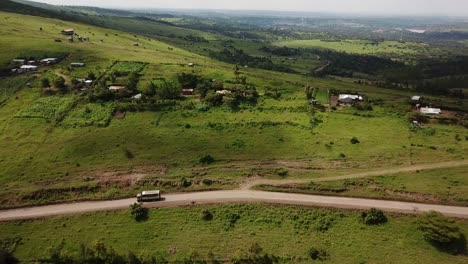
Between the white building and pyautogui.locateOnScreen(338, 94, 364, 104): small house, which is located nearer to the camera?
the white building

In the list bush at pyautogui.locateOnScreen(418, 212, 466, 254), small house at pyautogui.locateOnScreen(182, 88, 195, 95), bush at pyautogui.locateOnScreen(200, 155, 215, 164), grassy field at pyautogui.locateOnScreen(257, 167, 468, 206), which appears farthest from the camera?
small house at pyautogui.locateOnScreen(182, 88, 195, 95)

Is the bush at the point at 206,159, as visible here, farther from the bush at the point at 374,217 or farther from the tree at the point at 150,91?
the tree at the point at 150,91

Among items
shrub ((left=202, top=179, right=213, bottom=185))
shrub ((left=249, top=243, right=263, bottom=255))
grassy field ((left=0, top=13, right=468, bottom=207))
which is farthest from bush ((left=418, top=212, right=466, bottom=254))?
shrub ((left=202, top=179, right=213, bottom=185))

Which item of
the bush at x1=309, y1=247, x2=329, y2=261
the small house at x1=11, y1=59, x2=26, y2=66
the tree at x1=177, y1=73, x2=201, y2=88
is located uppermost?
the small house at x1=11, y1=59, x2=26, y2=66

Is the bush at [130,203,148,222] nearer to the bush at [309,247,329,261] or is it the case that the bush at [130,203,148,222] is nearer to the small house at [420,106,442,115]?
the bush at [309,247,329,261]

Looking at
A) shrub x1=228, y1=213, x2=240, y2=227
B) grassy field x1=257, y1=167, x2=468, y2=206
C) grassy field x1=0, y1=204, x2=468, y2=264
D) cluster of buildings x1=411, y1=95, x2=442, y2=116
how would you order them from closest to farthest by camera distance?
grassy field x1=0, y1=204, x2=468, y2=264 < shrub x1=228, y1=213, x2=240, y2=227 < grassy field x1=257, y1=167, x2=468, y2=206 < cluster of buildings x1=411, y1=95, x2=442, y2=116

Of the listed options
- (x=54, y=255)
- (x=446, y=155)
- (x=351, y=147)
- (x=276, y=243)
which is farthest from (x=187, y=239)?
(x=446, y=155)

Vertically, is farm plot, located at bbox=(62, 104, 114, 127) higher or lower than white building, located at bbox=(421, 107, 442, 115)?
lower
